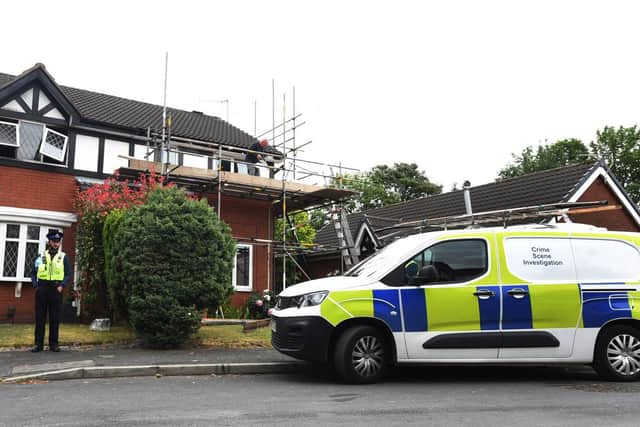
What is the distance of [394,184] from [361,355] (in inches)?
1747

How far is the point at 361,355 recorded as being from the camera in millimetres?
7613

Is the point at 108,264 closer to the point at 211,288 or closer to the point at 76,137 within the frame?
the point at 211,288

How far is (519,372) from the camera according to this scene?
888 centimetres

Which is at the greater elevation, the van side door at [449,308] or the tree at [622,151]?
the tree at [622,151]

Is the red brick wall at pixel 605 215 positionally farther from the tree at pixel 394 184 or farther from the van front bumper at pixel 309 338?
the tree at pixel 394 184

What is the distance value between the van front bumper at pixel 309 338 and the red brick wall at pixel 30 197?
9.86 meters

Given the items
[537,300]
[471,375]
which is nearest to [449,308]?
[537,300]

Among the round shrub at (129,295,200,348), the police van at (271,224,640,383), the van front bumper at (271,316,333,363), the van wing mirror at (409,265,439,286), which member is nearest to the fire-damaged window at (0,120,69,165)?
the round shrub at (129,295,200,348)

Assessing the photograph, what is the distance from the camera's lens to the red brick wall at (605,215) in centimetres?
1664

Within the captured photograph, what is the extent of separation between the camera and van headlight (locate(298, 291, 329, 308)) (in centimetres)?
768

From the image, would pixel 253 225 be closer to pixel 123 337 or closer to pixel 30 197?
pixel 30 197

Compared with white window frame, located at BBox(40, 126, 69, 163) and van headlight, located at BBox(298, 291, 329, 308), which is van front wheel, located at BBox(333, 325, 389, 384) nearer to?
van headlight, located at BBox(298, 291, 329, 308)

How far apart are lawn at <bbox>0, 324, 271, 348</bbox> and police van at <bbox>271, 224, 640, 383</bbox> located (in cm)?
328

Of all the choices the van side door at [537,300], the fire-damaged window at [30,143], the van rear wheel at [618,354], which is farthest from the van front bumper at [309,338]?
the fire-damaged window at [30,143]
